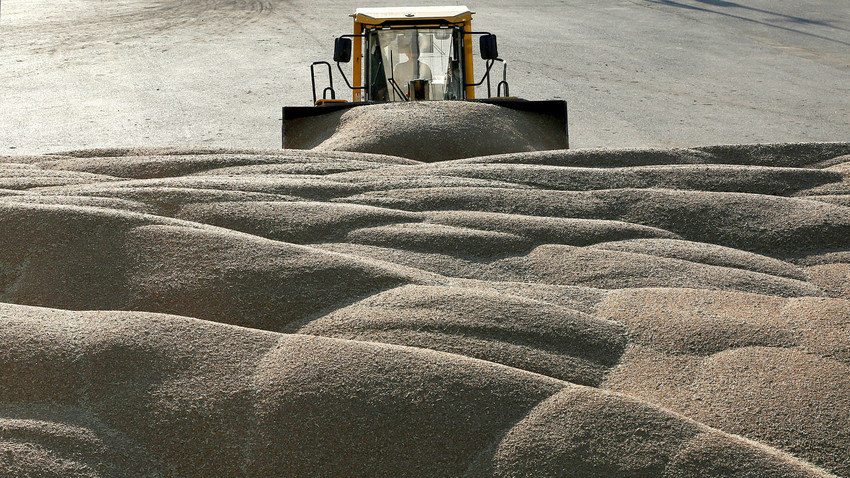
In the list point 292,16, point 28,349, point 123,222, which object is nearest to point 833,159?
point 123,222

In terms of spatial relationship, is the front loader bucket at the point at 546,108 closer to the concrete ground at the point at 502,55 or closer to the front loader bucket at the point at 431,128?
the front loader bucket at the point at 431,128

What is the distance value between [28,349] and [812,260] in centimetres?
244

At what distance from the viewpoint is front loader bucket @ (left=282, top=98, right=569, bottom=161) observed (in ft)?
13.6

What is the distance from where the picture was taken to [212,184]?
304 cm

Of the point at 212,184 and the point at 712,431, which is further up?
the point at 212,184

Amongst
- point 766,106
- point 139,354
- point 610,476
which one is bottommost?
point 766,106

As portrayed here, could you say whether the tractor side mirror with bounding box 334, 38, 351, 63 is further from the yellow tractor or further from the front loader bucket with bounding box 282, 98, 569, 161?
the front loader bucket with bounding box 282, 98, 569, 161

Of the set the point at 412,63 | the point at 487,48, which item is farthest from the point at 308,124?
the point at 487,48

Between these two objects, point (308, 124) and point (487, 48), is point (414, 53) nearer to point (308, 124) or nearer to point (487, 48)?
point (487, 48)

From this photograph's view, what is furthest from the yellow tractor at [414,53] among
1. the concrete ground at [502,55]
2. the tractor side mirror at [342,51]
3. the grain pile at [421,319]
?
the grain pile at [421,319]

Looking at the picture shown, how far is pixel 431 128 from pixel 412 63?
7.16 ft

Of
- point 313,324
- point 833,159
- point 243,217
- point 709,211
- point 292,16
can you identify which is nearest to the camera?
point 313,324

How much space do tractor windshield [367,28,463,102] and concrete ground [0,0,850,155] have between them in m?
2.39

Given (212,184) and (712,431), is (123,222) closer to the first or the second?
(212,184)
